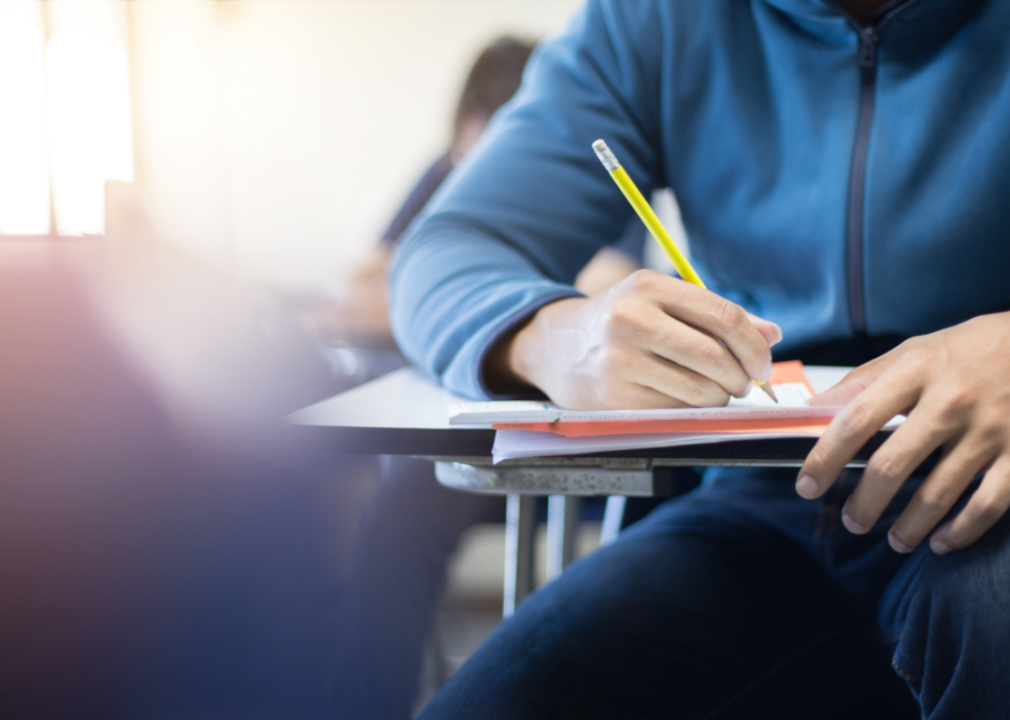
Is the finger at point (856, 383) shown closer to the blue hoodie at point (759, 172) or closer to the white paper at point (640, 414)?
the white paper at point (640, 414)

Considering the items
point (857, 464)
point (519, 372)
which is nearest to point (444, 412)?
point (519, 372)

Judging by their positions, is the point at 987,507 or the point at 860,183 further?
the point at 860,183

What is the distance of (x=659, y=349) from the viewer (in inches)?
16.6

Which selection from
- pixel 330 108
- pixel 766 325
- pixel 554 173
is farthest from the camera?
pixel 330 108

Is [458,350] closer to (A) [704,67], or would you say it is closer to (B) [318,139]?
(A) [704,67]

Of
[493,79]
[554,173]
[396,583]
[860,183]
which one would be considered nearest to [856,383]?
[860,183]

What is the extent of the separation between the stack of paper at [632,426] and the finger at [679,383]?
4 centimetres

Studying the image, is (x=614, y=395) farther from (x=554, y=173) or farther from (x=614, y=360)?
(x=554, y=173)

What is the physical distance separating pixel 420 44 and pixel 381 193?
0.53m

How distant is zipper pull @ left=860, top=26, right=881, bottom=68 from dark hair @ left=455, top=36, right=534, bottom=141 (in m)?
1.30

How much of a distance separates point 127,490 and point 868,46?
2.26 ft

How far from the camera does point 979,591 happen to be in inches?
15.8

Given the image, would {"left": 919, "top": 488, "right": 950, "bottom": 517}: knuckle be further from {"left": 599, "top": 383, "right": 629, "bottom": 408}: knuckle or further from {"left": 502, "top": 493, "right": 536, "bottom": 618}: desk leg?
{"left": 502, "top": 493, "right": 536, "bottom": 618}: desk leg

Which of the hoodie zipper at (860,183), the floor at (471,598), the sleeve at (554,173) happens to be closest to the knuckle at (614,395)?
the sleeve at (554,173)
